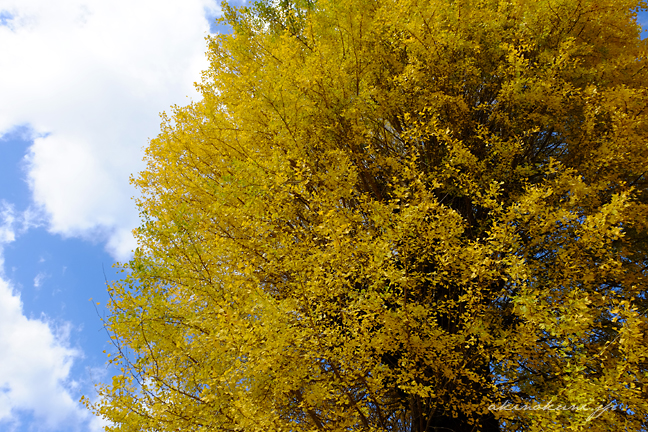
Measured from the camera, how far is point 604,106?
478 cm

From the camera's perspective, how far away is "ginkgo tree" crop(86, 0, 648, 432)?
11.9ft

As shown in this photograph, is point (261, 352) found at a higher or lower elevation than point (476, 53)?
lower

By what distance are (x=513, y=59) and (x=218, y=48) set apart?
6220 millimetres

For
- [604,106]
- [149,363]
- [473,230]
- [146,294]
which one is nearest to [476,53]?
[604,106]

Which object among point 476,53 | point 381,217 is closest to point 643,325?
point 381,217

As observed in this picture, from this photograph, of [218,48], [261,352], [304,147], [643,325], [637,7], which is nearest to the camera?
[261,352]

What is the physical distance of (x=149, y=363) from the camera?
166 inches

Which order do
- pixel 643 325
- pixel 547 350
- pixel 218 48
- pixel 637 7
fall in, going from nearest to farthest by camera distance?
pixel 547 350 → pixel 643 325 → pixel 637 7 → pixel 218 48

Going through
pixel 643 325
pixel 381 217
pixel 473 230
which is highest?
pixel 473 230

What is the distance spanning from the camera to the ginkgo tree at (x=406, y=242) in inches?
143

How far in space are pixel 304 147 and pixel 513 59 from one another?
3.12 metres

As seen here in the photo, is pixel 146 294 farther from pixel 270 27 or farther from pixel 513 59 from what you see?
pixel 270 27

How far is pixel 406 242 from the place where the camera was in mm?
3898

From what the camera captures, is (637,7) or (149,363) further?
(637,7)
